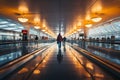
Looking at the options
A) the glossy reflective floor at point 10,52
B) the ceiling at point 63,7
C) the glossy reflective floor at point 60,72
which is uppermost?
the ceiling at point 63,7

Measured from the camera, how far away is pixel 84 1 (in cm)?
1429

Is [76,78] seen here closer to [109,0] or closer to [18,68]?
[18,68]

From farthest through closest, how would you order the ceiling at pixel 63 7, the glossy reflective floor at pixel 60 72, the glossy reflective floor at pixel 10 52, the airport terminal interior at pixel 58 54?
the ceiling at pixel 63 7
the glossy reflective floor at pixel 10 52
the airport terminal interior at pixel 58 54
the glossy reflective floor at pixel 60 72

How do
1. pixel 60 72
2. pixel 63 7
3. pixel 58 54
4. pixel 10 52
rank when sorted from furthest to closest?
pixel 58 54 → pixel 63 7 → pixel 10 52 → pixel 60 72

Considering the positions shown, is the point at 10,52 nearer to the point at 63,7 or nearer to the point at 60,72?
the point at 63,7

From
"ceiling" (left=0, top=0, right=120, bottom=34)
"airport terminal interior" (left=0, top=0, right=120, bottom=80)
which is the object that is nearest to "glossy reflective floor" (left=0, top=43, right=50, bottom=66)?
"airport terminal interior" (left=0, top=0, right=120, bottom=80)

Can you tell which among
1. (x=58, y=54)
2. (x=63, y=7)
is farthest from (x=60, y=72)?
(x=63, y=7)

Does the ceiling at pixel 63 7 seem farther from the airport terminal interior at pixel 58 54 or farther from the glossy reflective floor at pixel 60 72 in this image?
the glossy reflective floor at pixel 60 72

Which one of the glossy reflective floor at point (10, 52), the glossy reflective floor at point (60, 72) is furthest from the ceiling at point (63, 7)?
the glossy reflective floor at point (60, 72)

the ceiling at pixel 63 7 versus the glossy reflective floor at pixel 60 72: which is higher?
the ceiling at pixel 63 7

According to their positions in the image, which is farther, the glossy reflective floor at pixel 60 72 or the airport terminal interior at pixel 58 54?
the airport terminal interior at pixel 58 54

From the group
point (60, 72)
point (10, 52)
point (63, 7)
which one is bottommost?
point (60, 72)

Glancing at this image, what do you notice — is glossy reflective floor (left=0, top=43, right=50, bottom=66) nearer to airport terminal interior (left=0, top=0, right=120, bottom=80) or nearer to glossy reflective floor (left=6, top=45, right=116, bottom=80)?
airport terminal interior (left=0, top=0, right=120, bottom=80)

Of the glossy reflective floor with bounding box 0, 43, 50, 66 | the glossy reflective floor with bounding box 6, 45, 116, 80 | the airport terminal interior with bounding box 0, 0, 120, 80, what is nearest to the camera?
the glossy reflective floor with bounding box 6, 45, 116, 80
